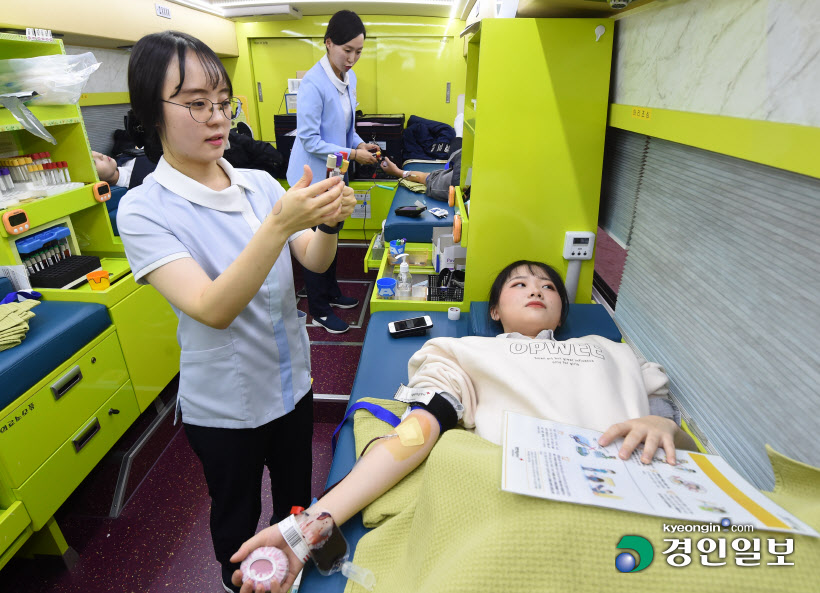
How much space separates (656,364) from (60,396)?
204 centimetres

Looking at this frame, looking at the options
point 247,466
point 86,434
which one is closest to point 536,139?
point 247,466

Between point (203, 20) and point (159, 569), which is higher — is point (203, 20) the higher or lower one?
the higher one

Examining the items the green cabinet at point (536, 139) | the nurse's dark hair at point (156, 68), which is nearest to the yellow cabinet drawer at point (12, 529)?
the nurse's dark hair at point (156, 68)

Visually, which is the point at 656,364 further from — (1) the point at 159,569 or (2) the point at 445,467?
(1) the point at 159,569

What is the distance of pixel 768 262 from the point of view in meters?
0.93

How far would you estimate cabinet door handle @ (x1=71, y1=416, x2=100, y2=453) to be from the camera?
1784 mm

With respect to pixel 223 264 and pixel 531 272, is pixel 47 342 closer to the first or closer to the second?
pixel 223 264

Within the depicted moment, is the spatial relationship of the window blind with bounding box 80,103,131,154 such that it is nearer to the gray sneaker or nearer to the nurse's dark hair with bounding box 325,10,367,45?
the nurse's dark hair with bounding box 325,10,367,45

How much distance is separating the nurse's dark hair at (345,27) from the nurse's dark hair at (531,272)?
176 cm

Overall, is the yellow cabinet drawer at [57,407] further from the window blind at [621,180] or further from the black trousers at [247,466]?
the window blind at [621,180]

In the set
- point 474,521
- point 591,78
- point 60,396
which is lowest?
point 60,396

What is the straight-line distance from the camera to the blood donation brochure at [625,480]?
670 mm

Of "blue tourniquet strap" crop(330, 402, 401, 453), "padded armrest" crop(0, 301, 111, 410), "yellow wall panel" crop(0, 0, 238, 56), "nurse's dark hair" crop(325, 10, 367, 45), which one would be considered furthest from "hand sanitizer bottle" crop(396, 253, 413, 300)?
"yellow wall panel" crop(0, 0, 238, 56)

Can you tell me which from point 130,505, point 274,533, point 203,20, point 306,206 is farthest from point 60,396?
point 203,20
